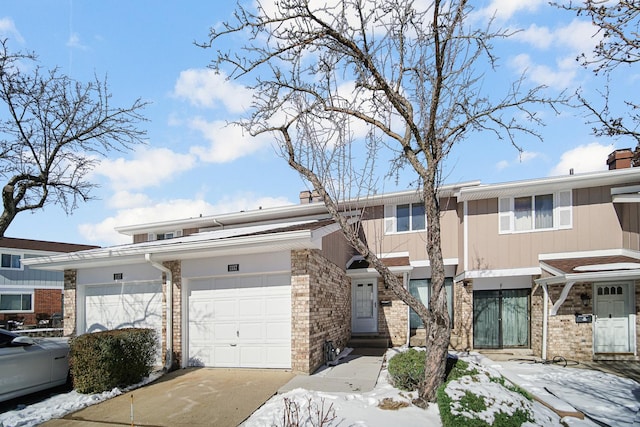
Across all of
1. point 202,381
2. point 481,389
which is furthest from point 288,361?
point 481,389

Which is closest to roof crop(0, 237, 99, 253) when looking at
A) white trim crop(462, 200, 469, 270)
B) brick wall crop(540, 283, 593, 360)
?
white trim crop(462, 200, 469, 270)

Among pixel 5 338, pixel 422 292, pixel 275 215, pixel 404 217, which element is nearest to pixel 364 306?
pixel 422 292

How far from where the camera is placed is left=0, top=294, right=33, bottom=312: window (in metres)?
24.0

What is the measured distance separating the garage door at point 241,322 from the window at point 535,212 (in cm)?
812

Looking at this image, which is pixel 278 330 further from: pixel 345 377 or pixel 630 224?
pixel 630 224

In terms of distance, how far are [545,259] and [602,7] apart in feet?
29.8

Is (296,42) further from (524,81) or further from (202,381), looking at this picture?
(202,381)

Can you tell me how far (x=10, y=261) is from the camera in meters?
24.6

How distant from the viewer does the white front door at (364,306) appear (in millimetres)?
13547

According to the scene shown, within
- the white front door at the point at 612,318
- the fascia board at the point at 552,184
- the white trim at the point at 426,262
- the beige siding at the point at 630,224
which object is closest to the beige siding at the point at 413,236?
the white trim at the point at 426,262

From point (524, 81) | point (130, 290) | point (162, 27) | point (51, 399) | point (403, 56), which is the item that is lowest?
point (51, 399)

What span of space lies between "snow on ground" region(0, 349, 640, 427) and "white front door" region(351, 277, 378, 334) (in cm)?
496

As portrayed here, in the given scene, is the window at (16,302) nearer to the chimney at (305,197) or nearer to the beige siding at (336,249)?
the chimney at (305,197)

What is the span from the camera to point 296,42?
6.94 metres
